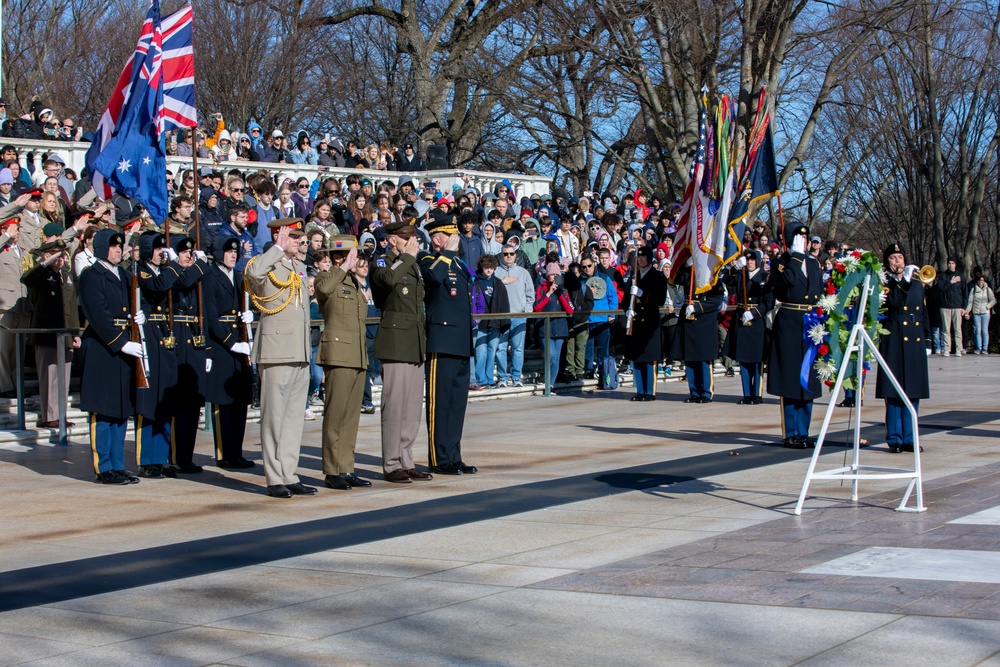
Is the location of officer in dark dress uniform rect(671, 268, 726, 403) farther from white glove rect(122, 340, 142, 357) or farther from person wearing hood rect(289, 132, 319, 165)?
person wearing hood rect(289, 132, 319, 165)

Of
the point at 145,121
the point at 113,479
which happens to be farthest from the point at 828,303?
the point at 145,121

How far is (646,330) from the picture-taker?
58.7ft

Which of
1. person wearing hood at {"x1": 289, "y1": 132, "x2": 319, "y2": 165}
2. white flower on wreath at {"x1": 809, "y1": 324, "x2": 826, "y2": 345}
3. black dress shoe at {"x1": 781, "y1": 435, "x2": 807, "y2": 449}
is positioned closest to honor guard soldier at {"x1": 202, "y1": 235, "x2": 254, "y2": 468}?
white flower on wreath at {"x1": 809, "y1": 324, "x2": 826, "y2": 345}

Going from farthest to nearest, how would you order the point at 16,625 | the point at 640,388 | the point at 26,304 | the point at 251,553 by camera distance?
the point at 640,388 < the point at 26,304 < the point at 251,553 < the point at 16,625

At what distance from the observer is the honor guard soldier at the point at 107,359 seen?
421 inches

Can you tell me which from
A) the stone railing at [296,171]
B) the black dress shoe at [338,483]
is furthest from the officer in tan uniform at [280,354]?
the stone railing at [296,171]

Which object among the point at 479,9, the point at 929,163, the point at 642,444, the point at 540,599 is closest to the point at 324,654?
the point at 540,599

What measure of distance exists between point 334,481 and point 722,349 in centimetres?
1096

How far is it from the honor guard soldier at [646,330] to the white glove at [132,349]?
27.4 ft

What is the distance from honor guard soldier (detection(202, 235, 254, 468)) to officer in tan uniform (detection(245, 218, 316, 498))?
1506mm

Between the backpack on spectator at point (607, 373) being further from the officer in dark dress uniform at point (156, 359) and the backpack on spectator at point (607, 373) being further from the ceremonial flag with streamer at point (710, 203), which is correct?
the officer in dark dress uniform at point (156, 359)

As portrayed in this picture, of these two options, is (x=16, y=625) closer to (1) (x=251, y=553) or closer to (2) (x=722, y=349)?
(1) (x=251, y=553)

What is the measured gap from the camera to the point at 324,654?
5766mm

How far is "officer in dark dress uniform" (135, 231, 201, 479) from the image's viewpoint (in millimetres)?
11078
